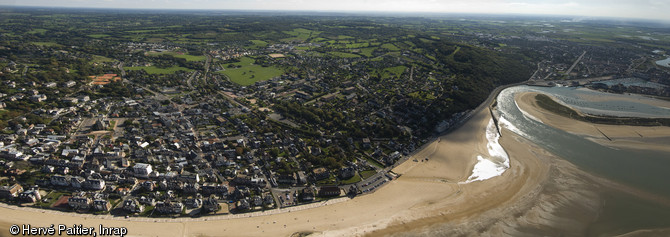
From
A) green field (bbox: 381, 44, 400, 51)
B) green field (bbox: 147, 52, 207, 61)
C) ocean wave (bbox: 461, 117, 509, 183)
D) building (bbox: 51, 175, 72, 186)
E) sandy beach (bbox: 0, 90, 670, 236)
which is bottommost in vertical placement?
sandy beach (bbox: 0, 90, 670, 236)

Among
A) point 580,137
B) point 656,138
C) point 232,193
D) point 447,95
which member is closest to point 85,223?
point 232,193

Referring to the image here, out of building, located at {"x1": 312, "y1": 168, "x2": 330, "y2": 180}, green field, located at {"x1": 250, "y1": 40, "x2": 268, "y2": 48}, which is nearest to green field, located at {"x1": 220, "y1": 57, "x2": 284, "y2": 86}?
green field, located at {"x1": 250, "y1": 40, "x2": 268, "y2": 48}

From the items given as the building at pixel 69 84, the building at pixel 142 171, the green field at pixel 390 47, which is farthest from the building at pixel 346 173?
the green field at pixel 390 47

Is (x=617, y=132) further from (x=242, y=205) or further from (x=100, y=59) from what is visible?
(x=100, y=59)

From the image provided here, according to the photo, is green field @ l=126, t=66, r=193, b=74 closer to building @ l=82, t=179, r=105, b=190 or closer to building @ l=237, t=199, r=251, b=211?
building @ l=82, t=179, r=105, b=190

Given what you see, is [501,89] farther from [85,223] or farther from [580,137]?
[85,223]
